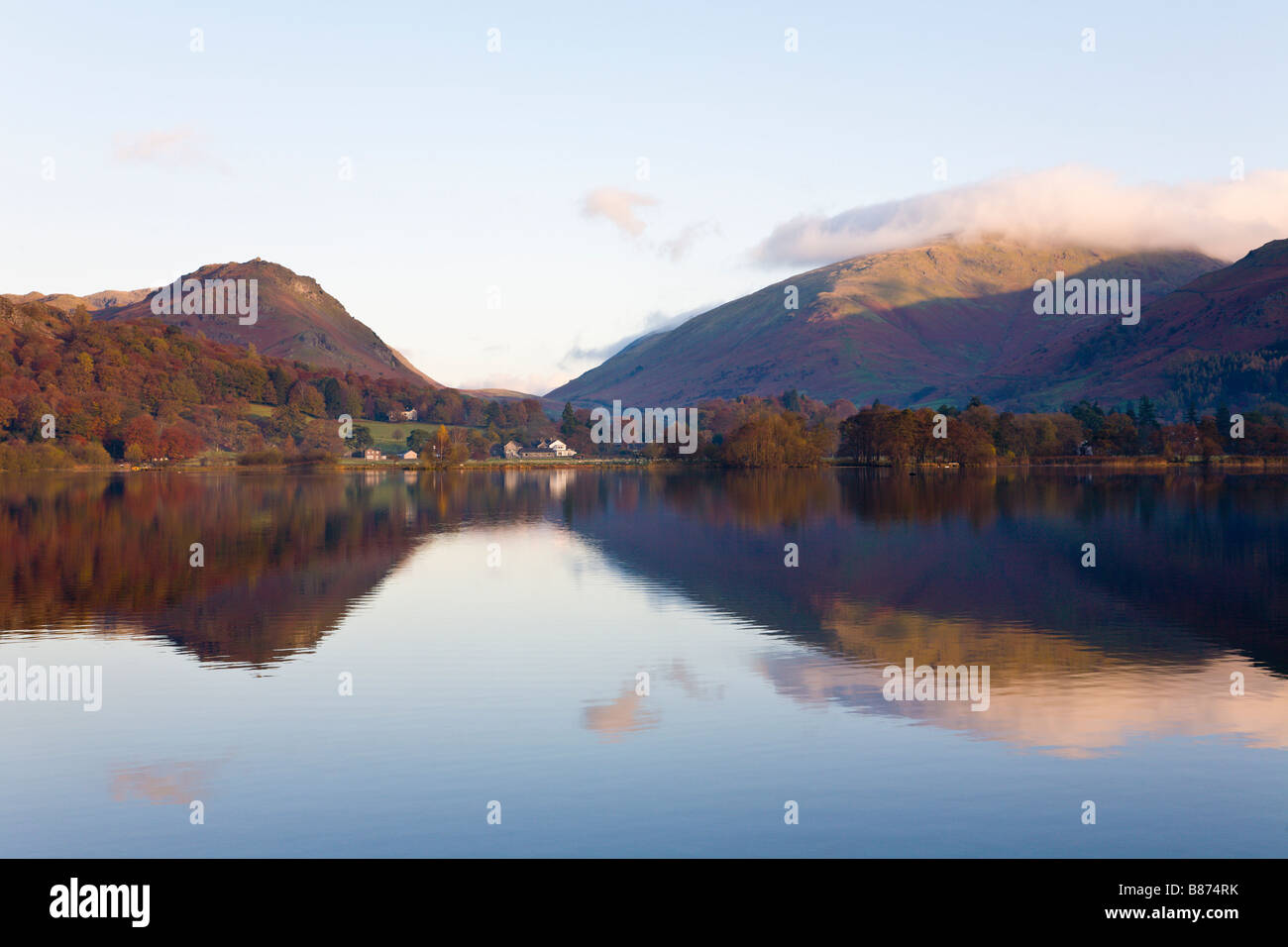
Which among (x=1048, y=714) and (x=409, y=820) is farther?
(x=1048, y=714)

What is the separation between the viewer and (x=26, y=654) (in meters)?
35.1

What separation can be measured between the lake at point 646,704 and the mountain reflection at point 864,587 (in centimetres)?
24

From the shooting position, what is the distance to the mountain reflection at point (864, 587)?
1153 inches

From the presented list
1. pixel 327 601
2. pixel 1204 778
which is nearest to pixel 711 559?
pixel 327 601

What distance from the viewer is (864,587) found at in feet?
168

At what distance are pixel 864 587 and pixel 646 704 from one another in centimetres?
2481
